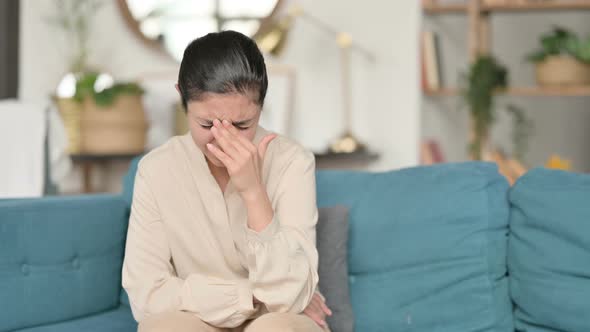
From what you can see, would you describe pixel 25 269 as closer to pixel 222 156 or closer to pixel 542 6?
pixel 222 156

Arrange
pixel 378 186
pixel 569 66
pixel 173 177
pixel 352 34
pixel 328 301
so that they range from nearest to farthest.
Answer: pixel 173 177, pixel 328 301, pixel 378 186, pixel 569 66, pixel 352 34

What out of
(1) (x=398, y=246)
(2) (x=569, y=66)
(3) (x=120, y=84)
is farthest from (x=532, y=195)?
(3) (x=120, y=84)

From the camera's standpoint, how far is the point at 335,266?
2309 mm

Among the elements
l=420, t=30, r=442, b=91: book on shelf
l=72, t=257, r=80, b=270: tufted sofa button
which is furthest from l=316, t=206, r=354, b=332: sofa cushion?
l=420, t=30, r=442, b=91: book on shelf

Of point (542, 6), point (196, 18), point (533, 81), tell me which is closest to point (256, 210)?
point (542, 6)

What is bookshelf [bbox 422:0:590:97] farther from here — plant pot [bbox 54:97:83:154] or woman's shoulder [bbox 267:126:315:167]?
woman's shoulder [bbox 267:126:315:167]

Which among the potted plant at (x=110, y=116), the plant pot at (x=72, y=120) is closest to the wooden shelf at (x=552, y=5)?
the potted plant at (x=110, y=116)

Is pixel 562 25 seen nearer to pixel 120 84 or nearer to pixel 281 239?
pixel 120 84

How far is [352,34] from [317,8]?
0.25 m

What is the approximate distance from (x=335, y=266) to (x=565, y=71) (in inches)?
103

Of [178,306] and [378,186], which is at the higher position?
[378,186]

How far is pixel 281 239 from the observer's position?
1931mm

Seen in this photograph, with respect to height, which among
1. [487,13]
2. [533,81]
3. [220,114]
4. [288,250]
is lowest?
[288,250]

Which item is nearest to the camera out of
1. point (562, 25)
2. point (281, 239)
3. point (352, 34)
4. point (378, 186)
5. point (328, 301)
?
point (281, 239)
